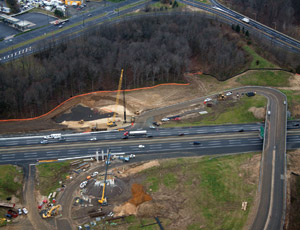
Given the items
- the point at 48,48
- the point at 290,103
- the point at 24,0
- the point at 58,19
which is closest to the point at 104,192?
the point at 290,103

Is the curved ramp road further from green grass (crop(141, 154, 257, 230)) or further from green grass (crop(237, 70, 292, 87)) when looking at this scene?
green grass (crop(237, 70, 292, 87))

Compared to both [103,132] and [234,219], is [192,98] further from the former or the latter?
[234,219]

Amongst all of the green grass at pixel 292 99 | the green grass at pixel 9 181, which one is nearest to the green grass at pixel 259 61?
the green grass at pixel 292 99

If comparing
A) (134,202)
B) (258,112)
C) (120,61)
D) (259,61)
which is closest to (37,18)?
(120,61)

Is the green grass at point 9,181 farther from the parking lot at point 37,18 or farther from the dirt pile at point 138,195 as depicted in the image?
the parking lot at point 37,18

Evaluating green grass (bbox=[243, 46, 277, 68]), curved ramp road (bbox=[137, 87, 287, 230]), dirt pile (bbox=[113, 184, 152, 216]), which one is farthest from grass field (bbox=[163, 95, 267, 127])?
dirt pile (bbox=[113, 184, 152, 216])

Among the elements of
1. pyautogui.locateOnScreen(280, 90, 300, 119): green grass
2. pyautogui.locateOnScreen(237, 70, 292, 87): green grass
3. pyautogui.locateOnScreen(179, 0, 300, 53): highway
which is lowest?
pyautogui.locateOnScreen(280, 90, 300, 119): green grass
